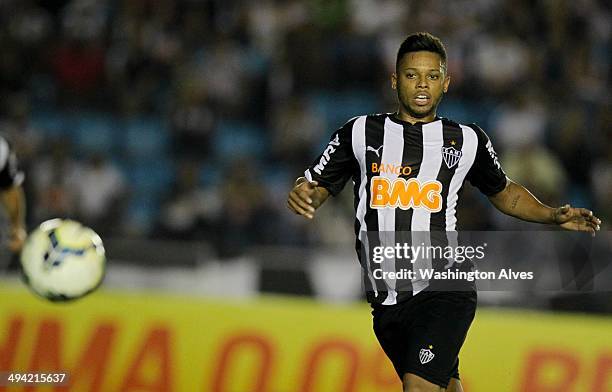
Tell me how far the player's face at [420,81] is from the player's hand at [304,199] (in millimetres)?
571

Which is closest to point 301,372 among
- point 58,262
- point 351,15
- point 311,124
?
point 58,262

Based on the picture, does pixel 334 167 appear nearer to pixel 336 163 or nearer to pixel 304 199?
pixel 336 163

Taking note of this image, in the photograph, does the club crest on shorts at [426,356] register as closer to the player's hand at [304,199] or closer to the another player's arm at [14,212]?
the player's hand at [304,199]

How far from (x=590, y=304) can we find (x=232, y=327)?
7.78 feet

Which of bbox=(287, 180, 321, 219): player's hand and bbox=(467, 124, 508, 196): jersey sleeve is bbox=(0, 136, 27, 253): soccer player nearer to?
bbox=(287, 180, 321, 219): player's hand

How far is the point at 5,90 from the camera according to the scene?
36.1 feet

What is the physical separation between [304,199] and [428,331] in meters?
0.78

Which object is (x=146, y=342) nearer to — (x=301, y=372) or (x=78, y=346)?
(x=78, y=346)

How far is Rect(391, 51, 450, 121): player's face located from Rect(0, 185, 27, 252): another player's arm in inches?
105

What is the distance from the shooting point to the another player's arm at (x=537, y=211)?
4828 mm

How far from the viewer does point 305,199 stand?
4676mm

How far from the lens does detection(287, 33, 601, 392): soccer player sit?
15.5 feet

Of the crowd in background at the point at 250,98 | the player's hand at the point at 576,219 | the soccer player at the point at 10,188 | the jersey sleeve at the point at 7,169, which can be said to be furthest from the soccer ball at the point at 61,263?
the crowd in background at the point at 250,98

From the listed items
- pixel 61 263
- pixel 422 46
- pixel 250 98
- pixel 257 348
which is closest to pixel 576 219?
pixel 422 46
